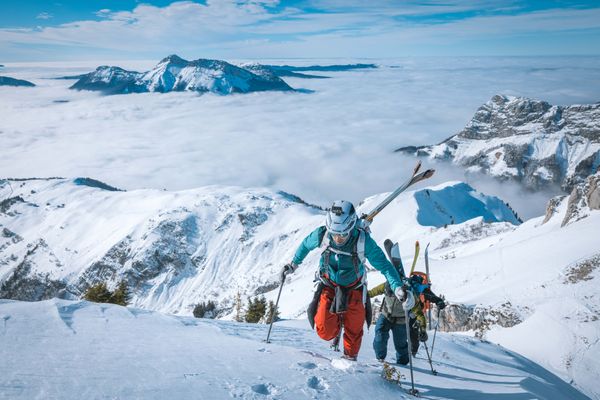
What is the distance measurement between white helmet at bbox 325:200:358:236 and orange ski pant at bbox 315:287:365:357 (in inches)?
58.3

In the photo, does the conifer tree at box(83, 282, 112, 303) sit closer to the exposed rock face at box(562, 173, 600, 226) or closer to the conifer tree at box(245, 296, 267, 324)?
the conifer tree at box(245, 296, 267, 324)

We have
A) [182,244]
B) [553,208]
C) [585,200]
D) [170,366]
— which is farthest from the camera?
[182,244]

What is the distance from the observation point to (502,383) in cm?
880

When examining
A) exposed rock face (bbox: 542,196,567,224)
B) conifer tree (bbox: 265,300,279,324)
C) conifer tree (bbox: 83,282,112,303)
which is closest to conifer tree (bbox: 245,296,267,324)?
conifer tree (bbox: 265,300,279,324)

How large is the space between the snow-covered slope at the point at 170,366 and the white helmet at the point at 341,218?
2.48 meters

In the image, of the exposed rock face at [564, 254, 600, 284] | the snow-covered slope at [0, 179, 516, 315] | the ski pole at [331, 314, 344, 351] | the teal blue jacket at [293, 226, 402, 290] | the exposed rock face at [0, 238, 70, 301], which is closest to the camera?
the teal blue jacket at [293, 226, 402, 290]

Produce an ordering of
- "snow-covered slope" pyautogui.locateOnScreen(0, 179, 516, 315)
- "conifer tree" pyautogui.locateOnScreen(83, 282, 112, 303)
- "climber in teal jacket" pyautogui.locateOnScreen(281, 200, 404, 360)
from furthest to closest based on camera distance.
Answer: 1. "snow-covered slope" pyautogui.locateOnScreen(0, 179, 516, 315)
2. "conifer tree" pyautogui.locateOnScreen(83, 282, 112, 303)
3. "climber in teal jacket" pyautogui.locateOnScreen(281, 200, 404, 360)

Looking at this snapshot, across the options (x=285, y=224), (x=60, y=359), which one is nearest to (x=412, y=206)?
(x=285, y=224)

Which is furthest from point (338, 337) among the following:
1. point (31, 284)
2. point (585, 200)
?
point (31, 284)

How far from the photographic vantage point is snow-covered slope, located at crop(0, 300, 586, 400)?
5121mm

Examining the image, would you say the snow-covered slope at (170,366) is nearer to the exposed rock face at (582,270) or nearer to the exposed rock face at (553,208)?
the exposed rock face at (582,270)

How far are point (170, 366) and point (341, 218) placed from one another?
3.94 metres

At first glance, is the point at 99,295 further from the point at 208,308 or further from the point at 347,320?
the point at 208,308

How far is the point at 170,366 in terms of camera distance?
5.93m
